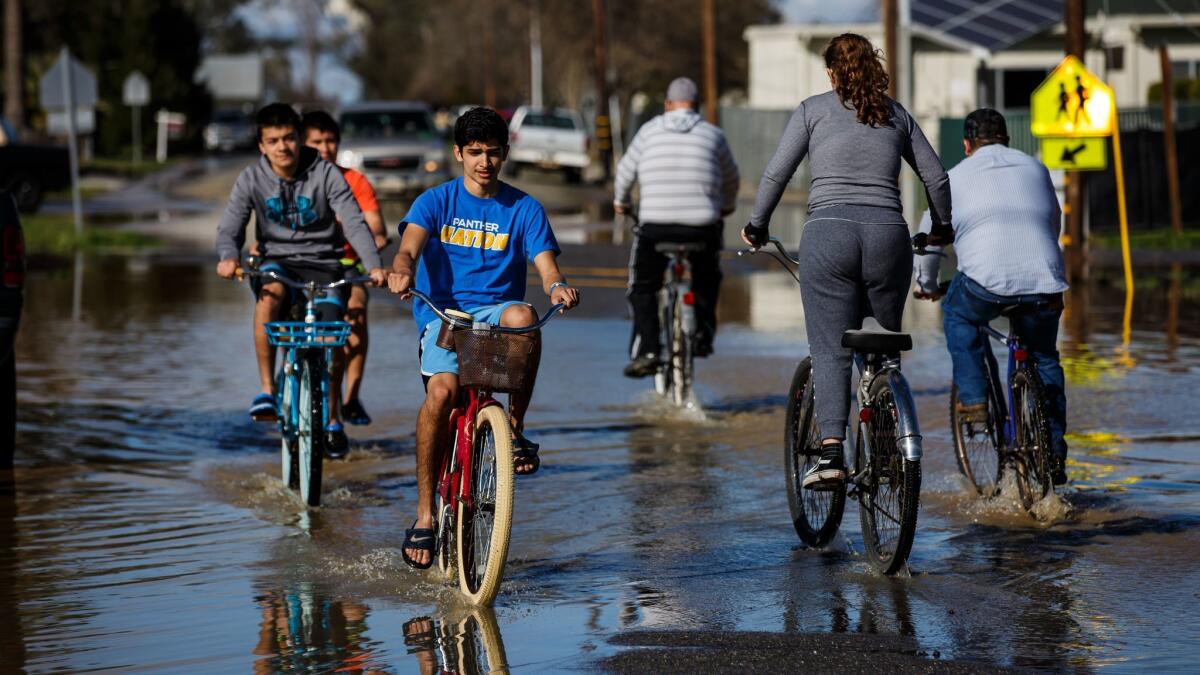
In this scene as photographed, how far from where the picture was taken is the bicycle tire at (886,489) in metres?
7.04

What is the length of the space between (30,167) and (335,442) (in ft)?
97.8

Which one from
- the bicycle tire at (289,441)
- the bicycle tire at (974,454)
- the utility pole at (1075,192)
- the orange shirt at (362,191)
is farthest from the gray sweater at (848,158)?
the utility pole at (1075,192)

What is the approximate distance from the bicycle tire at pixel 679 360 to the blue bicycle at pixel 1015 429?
313cm

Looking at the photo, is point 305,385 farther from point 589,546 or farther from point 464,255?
point 464,255

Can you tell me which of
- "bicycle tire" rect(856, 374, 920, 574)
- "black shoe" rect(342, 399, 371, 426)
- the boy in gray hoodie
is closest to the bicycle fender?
"bicycle tire" rect(856, 374, 920, 574)

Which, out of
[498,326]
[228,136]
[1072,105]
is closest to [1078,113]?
[1072,105]

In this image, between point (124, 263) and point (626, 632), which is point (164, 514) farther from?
point (124, 263)

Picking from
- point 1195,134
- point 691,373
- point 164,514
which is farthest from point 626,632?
point 1195,134

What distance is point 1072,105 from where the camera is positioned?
68.5 ft

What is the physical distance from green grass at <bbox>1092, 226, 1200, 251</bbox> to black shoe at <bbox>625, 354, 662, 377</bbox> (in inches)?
601

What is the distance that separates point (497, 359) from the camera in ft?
22.5

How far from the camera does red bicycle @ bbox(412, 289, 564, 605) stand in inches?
265

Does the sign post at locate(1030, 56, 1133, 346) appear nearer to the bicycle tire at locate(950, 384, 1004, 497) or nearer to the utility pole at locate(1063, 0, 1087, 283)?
the utility pole at locate(1063, 0, 1087, 283)

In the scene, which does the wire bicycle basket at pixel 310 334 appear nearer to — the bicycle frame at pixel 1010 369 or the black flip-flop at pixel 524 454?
the black flip-flop at pixel 524 454
